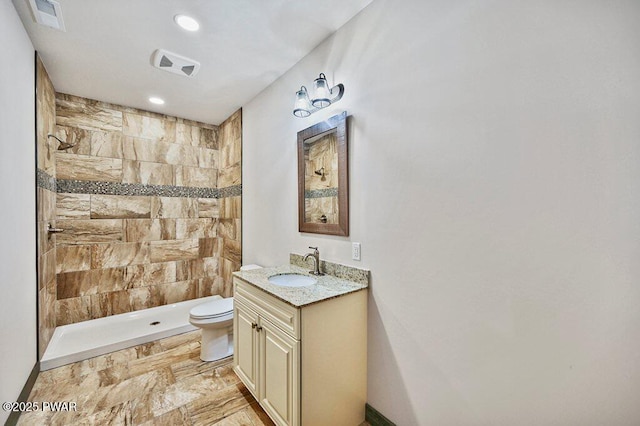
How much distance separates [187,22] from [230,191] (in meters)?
2.01

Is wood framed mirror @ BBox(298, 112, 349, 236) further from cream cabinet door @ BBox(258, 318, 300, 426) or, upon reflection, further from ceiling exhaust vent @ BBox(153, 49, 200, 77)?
ceiling exhaust vent @ BBox(153, 49, 200, 77)

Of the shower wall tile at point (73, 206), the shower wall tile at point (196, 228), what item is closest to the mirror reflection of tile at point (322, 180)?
the shower wall tile at point (196, 228)

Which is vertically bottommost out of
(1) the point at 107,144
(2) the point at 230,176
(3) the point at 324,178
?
(3) the point at 324,178

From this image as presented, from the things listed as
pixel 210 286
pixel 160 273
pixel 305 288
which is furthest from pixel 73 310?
pixel 305 288

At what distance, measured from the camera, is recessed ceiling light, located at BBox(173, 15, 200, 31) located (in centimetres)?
173

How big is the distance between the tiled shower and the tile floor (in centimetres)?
52

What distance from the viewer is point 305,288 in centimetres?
162

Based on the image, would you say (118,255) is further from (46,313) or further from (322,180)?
(322,180)

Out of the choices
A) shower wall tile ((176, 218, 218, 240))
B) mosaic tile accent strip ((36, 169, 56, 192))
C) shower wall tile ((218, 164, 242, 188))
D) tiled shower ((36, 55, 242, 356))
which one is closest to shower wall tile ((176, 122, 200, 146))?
tiled shower ((36, 55, 242, 356))

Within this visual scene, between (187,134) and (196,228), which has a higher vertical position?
(187,134)

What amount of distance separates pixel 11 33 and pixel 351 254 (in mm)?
2531

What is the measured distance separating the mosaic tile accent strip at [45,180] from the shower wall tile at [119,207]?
368 millimetres

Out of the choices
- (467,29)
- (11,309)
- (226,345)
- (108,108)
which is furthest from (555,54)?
(108,108)

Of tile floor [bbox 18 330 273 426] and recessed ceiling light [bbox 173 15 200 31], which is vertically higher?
recessed ceiling light [bbox 173 15 200 31]
